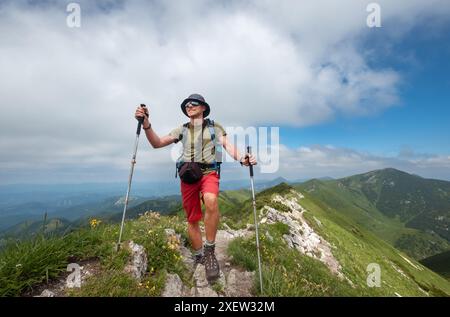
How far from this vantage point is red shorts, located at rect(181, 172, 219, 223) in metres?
7.17

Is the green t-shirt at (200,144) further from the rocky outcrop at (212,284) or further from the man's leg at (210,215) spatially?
the rocky outcrop at (212,284)

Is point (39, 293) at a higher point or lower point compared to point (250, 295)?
higher

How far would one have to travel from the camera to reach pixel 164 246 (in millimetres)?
7750

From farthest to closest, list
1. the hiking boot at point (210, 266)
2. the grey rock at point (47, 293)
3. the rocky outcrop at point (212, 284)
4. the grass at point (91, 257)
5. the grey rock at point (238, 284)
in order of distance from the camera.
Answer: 1. the hiking boot at point (210, 266)
2. the grey rock at point (238, 284)
3. the rocky outcrop at point (212, 284)
4. the grass at point (91, 257)
5. the grey rock at point (47, 293)

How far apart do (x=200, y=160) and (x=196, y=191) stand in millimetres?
851

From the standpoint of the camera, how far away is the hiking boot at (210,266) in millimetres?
7156

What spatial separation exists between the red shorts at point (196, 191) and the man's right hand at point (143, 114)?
6.20 ft

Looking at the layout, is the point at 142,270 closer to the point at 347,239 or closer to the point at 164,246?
the point at 164,246

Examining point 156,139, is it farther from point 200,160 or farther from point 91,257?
point 91,257

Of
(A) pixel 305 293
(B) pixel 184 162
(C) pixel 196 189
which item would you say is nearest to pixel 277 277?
(A) pixel 305 293

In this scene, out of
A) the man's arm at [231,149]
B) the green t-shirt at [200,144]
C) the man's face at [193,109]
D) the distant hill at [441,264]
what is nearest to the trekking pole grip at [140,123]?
the green t-shirt at [200,144]

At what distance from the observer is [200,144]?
24.9 ft

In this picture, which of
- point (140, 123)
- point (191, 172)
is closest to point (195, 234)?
point (191, 172)
